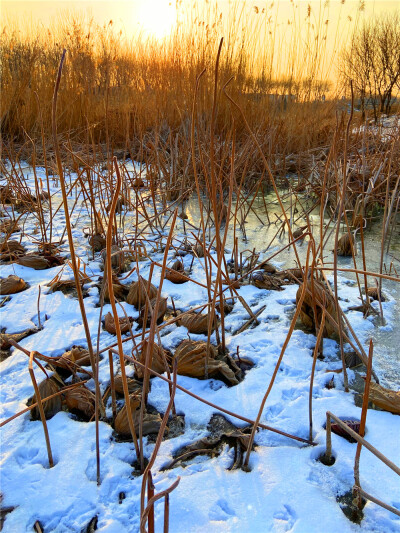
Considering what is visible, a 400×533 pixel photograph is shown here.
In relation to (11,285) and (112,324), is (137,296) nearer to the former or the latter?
(112,324)

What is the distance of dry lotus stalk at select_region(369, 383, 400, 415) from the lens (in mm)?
776

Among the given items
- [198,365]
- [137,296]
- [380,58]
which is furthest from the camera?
[380,58]

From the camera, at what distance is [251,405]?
2.65 feet

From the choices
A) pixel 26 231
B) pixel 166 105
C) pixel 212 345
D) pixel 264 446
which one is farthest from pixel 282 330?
pixel 166 105

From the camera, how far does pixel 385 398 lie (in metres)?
0.78

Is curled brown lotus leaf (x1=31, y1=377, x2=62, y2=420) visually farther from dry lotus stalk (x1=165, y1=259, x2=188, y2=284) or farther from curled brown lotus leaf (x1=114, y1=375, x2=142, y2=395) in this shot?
dry lotus stalk (x1=165, y1=259, x2=188, y2=284)

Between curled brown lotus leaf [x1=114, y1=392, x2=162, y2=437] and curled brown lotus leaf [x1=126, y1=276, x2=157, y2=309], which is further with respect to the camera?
curled brown lotus leaf [x1=126, y1=276, x2=157, y2=309]

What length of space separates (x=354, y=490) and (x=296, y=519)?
0.36 feet

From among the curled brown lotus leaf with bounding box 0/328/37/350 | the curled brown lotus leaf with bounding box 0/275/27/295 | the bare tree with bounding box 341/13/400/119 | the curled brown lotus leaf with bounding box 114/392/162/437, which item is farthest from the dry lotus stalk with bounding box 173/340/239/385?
the bare tree with bounding box 341/13/400/119

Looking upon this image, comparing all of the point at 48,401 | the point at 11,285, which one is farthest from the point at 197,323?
the point at 11,285

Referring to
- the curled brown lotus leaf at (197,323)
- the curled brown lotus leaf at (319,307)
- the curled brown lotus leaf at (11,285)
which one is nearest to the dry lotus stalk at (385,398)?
the curled brown lotus leaf at (319,307)

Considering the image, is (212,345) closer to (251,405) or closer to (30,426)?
(251,405)

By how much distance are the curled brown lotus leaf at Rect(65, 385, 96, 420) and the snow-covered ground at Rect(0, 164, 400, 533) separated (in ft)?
0.09

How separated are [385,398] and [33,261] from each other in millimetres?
1312
